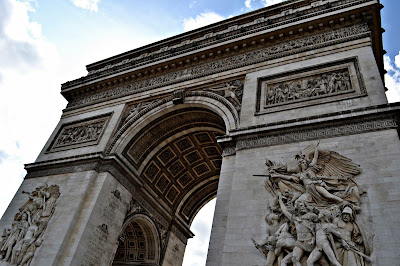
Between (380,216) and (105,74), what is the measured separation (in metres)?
14.0

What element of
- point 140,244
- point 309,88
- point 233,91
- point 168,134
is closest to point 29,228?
point 140,244

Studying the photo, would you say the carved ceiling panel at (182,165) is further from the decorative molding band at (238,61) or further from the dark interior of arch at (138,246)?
the decorative molding band at (238,61)

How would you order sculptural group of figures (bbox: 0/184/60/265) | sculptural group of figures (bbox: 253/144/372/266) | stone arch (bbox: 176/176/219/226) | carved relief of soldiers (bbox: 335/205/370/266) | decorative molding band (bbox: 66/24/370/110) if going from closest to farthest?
carved relief of soldiers (bbox: 335/205/370/266), sculptural group of figures (bbox: 253/144/372/266), sculptural group of figures (bbox: 0/184/60/265), decorative molding band (bbox: 66/24/370/110), stone arch (bbox: 176/176/219/226)

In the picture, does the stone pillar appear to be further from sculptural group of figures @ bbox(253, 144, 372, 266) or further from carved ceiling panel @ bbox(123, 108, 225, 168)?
carved ceiling panel @ bbox(123, 108, 225, 168)

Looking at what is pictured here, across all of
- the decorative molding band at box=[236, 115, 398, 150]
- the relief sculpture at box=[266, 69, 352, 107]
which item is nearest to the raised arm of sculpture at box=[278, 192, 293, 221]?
the decorative molding band at box=[236, 115, 398, 150]

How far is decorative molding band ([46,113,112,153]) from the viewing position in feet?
45.7

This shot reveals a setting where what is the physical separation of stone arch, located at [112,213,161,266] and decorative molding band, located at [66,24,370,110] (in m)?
6.05

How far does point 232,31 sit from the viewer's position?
14266 mm

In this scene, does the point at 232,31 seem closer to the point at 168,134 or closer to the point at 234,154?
the point at 168,134

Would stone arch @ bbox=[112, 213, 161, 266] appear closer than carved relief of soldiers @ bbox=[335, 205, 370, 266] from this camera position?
No

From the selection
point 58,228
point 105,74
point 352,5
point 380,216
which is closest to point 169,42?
point 105,74

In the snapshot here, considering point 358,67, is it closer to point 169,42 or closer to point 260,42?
point 260,42

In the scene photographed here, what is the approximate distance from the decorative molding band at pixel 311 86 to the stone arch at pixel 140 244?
7611mm

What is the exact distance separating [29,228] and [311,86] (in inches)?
434
